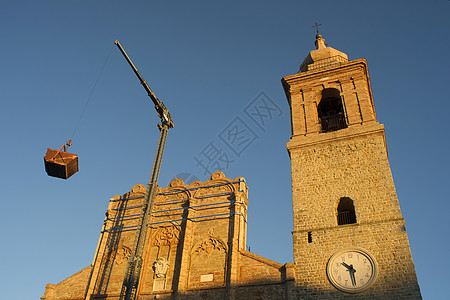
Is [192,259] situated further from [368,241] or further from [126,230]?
[368,241]

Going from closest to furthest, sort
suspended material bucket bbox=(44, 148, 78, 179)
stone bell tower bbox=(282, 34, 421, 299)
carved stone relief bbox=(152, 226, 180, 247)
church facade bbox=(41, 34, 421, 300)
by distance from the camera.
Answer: stone bell tower bbox=(282, 34, 421, 299), church facade bbox=(41, 34, 421, 300), suspended material bucket bbox=(44, 148, 78, 179), carved stone relief bbox=(152, 226, 180, 247)

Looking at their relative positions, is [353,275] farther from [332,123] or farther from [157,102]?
[157,102]

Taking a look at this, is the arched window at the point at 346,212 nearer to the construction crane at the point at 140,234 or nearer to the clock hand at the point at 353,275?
the clock hand at the point at 353,275

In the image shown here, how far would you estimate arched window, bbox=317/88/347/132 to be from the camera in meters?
19.9

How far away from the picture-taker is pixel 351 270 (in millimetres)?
14250

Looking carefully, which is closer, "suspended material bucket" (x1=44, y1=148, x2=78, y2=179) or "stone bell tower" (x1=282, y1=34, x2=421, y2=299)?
"stone bell tower" (x1=282, y1=34, x2=421, y2=299)

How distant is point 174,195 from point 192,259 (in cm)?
369

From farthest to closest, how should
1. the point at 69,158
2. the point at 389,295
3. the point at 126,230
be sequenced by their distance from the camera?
1. the point at 126,230
2. the point at 69,158
3. the point at 389,295

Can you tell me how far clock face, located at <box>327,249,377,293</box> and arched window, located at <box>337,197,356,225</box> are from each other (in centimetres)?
171

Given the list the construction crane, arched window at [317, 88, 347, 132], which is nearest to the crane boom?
the construction crane

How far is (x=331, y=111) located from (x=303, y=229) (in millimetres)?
8516

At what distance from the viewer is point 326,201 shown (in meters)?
16.5

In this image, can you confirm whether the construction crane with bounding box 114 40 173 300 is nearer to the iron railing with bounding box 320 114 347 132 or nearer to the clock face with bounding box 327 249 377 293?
the clock face with bounding box 327 249 377 293

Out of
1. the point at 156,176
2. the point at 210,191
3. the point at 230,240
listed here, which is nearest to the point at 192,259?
the point at 230,240
